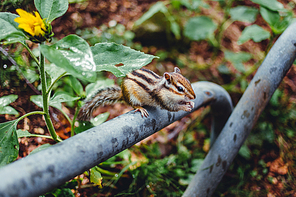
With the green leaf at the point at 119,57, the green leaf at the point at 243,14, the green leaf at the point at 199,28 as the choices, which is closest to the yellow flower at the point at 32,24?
the green leaf at the point at 119,57

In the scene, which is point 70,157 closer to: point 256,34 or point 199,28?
point 256,34

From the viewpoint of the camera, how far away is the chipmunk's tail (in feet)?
4.17

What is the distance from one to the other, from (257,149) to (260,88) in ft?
4.18

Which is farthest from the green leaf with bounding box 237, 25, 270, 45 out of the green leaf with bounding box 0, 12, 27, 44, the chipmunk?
the green leaf with bounding box 0, 12, 27, 44

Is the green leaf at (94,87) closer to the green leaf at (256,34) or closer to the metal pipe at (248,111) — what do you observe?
the metal pipe at (248,111)

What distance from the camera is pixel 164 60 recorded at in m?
3.13

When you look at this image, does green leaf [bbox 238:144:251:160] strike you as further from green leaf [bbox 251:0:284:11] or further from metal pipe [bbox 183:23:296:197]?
green leaf [bbox 251:0:284:11]

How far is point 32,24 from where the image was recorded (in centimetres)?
67

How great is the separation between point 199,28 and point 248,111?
1.78m

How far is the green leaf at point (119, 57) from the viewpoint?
79 cm

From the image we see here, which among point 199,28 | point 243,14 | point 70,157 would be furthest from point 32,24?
point 243,14

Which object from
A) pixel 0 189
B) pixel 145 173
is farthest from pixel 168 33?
pixel 0 189

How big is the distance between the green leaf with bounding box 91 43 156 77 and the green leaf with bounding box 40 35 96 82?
0.15 metres

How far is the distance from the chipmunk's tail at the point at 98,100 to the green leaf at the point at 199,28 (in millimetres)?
1811
